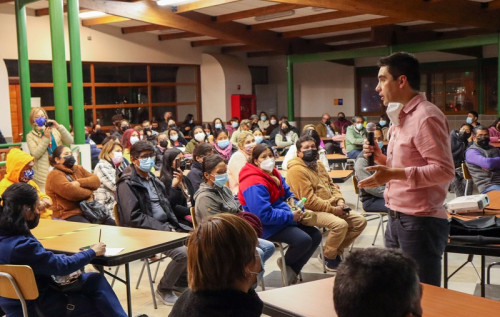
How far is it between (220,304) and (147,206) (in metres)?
2.90

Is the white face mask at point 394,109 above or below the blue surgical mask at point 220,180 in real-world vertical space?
above

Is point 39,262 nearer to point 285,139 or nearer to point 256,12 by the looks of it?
point 285,139

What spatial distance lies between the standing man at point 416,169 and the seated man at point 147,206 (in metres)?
2.07

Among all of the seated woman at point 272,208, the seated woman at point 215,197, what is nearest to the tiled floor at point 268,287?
the seated woman at point 272,208

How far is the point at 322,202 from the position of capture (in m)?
5.18

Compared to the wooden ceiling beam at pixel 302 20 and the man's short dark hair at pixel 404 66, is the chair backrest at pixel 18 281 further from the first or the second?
the wooden ceiling beam at pixel 302 20

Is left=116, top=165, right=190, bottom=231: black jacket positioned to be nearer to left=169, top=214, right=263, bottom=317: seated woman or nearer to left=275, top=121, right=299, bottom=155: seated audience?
left=169, top=214, right=263, bottom=317: seated woman

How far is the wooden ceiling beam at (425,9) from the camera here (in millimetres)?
10242

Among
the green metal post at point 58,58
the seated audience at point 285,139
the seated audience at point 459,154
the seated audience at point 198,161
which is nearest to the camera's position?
the seated audience at point 198,161

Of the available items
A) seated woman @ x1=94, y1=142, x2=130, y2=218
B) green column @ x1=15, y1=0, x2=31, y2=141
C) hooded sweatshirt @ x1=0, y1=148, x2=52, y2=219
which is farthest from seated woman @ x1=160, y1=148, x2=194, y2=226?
green column @ x1=15, y1=0, x2=31, y2=141

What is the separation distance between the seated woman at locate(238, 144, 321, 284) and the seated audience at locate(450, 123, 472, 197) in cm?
358

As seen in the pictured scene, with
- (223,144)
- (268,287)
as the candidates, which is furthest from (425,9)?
(268,287)

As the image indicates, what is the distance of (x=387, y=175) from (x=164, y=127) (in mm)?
12204

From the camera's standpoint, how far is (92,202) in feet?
17.6
